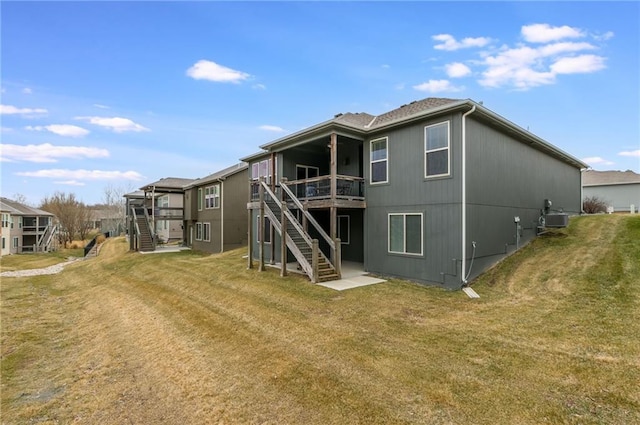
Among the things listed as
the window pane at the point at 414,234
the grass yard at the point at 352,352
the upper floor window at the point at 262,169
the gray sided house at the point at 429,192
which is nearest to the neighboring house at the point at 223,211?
the upper floor window at the point at 262,169

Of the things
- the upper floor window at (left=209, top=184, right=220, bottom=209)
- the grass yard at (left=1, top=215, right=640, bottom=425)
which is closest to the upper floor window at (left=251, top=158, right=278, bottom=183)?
the upper floor window at (left=209, top=184, right=220, bottom=209)

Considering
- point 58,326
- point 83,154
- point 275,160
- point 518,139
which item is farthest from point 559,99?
point 83,154

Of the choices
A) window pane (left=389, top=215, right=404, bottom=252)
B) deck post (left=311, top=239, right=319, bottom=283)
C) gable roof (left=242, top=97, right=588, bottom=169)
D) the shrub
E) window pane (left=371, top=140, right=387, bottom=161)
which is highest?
gable roof (left=242, top=97, right=588, bottom=169)

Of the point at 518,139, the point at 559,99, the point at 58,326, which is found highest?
the point at 559,99

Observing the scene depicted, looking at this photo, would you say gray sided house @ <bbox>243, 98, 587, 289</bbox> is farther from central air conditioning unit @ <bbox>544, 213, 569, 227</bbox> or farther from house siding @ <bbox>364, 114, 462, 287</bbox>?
central air conditioning unit @ <bbox>544, 213, 569, 227</bbox>

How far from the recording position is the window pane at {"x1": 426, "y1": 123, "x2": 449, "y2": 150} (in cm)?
934

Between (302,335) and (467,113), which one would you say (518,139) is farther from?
(302,335)

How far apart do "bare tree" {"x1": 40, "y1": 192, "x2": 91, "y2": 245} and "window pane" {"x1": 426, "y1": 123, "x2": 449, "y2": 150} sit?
168 feet

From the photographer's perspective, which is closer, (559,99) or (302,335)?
(302,335)

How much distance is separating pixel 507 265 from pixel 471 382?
24.0 ft

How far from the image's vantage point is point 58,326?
8852mm

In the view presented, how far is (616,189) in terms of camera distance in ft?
89.9

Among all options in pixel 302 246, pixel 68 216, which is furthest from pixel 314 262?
pixel 68 216

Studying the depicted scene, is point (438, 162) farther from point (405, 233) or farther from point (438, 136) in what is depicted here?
point (405, 233)
